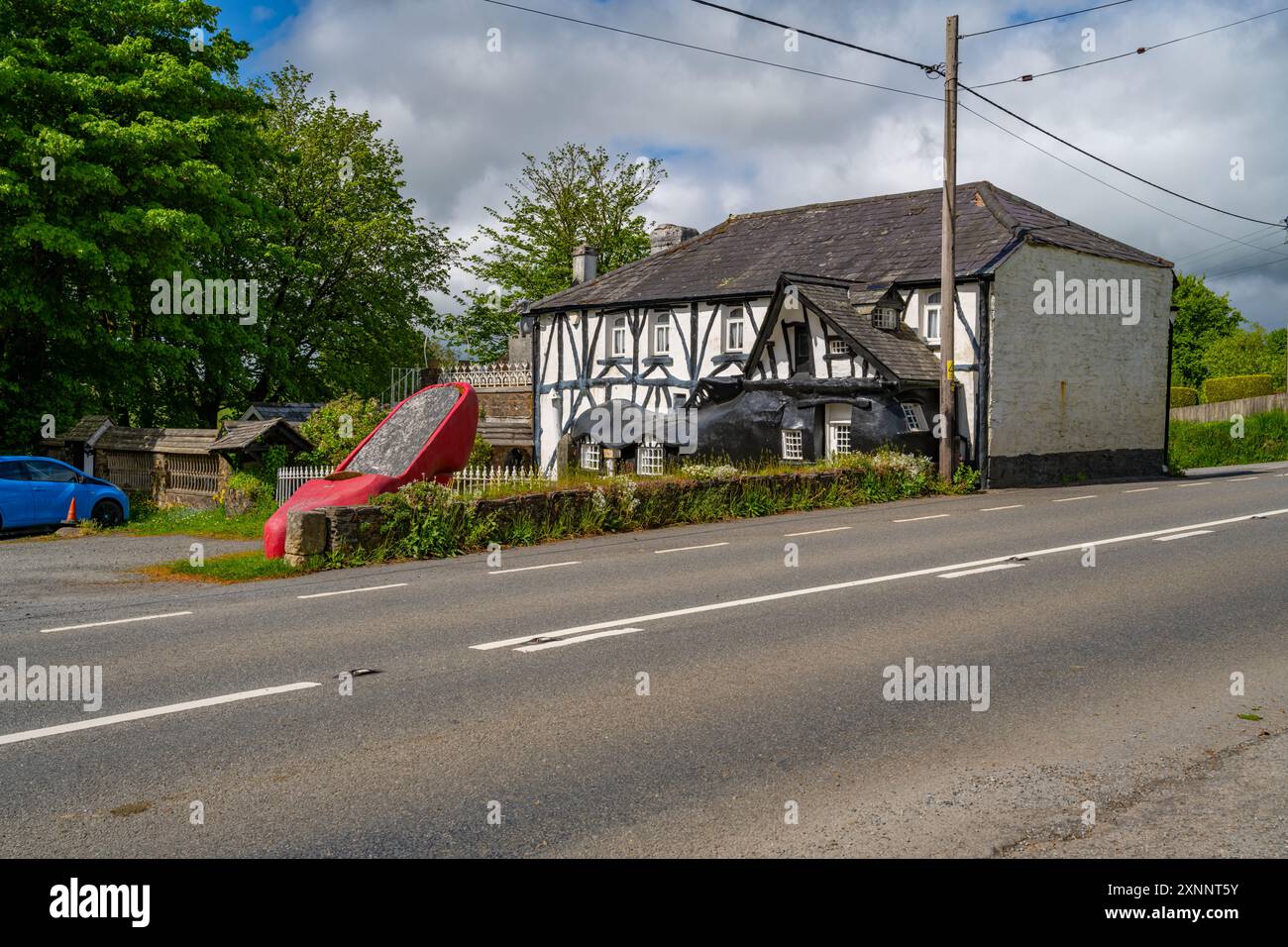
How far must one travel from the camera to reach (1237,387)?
5406cm

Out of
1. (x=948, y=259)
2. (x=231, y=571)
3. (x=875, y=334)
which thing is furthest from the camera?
(x=875, y=334)

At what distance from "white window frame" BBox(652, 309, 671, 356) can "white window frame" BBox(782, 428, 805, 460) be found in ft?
26.0

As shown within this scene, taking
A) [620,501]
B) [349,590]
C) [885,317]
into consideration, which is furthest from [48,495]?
[885,317]

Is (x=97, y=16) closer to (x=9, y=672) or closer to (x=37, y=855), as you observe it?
(x=9, y=672)

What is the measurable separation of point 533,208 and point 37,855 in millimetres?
57839

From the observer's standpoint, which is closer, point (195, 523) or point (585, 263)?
point (195, 523)

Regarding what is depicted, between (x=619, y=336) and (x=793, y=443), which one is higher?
(x=619, y=336)

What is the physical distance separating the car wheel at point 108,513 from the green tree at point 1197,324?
75026 millimetres

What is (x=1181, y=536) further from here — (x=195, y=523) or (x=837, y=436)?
(x=195, y=523)

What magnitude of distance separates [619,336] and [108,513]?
1873 cm

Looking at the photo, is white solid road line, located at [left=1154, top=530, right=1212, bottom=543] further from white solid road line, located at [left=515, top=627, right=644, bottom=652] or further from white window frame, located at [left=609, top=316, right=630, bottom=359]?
white window frame, located at [left=609, top=316, right=630, bottom=359]

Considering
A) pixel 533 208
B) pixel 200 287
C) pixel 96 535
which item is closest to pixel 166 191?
pixel 200 287

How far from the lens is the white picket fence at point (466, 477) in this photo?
16.9 meters

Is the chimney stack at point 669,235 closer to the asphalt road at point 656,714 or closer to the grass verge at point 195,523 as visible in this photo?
the grass verge at point 195,523
